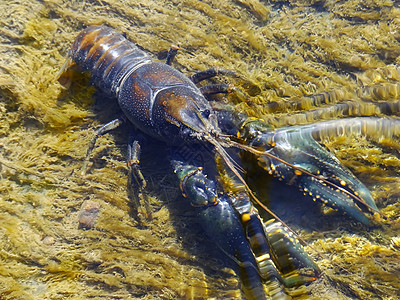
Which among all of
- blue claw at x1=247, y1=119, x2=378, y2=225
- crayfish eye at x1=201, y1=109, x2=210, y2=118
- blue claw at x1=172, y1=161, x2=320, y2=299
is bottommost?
blue claw at x1=172, y1=161, x2=320, y2=299

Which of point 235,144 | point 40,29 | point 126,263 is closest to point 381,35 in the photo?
point 235,144

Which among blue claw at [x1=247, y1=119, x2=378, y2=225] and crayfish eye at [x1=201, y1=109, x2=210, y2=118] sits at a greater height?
crayfish eye at [x1=201, y1=109, x2=210, y2=118]

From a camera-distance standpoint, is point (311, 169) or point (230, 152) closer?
point (311, 169)

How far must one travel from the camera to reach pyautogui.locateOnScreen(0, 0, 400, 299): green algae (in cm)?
299

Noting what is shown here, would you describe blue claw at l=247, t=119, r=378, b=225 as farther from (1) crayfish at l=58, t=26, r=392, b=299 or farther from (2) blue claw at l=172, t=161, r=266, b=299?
(2) blue claw at l=172, t=161, r=266, b=299

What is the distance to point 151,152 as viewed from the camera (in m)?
3.78

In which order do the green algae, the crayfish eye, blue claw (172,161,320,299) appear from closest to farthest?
blue claw (172,161,320,299)
the green algae
the crayfish eye

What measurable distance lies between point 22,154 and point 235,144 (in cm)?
243

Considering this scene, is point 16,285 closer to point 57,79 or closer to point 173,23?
point 57,79

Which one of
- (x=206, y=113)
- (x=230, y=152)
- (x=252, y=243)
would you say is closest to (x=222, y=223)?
(x=252, y=243)

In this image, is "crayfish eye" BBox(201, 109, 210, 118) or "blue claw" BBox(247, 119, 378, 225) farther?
"crayfish eye" BBox(201, 109, 210, 118)

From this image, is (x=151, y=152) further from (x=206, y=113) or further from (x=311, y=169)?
(x=311, y=169)

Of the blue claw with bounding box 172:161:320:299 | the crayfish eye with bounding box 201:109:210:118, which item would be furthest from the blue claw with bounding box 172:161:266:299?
the crayfish eye with bounding box 201:109:210:118

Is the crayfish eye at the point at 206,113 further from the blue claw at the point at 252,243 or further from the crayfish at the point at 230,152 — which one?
the blue claw at the point at 252,243
